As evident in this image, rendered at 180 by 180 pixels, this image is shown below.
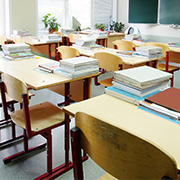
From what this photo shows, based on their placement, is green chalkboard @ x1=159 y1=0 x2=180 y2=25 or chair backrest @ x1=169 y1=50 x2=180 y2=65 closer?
chair backrest @ x1=169 y1=50 x2=180 y2=65

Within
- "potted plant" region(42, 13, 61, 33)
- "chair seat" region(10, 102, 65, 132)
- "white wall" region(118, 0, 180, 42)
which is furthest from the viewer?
"white wall" region(118, 0, 180, 42)

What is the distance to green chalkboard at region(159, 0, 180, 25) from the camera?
6.34m

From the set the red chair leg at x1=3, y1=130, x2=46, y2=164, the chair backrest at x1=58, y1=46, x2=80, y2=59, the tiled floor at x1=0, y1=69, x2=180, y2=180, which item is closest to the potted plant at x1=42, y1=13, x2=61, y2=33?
the chair backrest at x1=58, y1=46, x2=80, y2=59

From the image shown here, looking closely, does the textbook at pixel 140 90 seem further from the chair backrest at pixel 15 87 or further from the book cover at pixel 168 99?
the chair backrest at pixel 15 87

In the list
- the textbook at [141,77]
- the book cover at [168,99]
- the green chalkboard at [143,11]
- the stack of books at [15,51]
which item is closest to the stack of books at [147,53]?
the stack of books at [15,51]

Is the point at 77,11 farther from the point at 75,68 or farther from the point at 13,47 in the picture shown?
the point at 75,68

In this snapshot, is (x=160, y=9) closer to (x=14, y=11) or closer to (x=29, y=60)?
(x=14, y=11)

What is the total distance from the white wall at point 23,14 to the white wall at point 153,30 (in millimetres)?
3113

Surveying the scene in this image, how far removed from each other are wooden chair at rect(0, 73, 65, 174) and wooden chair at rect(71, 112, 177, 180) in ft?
2.43

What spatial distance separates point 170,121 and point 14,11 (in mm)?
5144

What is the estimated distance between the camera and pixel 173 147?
1063 mm

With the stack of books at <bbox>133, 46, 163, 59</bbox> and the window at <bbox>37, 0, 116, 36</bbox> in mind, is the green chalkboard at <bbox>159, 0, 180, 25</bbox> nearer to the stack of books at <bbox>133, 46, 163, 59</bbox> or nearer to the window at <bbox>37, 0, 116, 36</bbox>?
the window at <bbox>37, 0, 116, 36</bbox>

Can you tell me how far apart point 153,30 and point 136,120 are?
6.24 meters

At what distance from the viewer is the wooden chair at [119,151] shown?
2.53 feet
